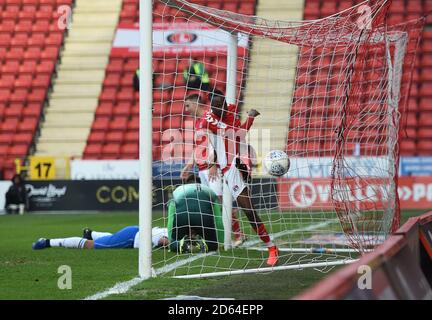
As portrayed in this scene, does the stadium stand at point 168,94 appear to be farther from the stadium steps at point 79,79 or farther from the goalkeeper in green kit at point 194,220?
the goalkeeper in green kit at point 194,220

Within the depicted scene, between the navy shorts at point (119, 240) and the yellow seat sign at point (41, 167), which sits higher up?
the navy shorts at point (119, 240)

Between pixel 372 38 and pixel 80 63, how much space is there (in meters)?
16.9

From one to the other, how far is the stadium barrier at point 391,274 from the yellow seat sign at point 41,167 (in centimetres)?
1445

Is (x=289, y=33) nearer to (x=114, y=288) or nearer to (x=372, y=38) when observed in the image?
(x=372, y=38)

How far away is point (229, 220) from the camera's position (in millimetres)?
9578

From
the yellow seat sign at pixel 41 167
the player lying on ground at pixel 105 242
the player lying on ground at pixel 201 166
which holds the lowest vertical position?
the yellow seat sign at pixel 41 167

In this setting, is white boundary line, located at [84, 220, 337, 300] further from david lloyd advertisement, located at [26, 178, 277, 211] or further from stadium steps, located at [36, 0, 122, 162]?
stadium steps, located at [36, 0, 122, 162]

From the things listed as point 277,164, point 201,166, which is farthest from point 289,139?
point 277,164

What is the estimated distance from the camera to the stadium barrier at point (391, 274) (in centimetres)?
314

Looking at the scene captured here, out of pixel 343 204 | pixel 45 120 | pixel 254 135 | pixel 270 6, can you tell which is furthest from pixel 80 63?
pixel 343 204

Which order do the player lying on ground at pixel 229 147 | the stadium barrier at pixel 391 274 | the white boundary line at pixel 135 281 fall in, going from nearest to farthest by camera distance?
1. the stadium barrier at pixel 391 274
2. the white boundary line at pixel 135 281
3. the player lying on ground at pixel 229 147

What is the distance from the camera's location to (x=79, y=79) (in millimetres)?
23984

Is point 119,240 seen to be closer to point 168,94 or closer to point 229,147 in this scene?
point 229,147

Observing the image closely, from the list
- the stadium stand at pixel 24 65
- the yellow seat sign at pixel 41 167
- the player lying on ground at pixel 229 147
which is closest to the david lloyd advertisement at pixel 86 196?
the yellow seat sign at pixel 41 167
